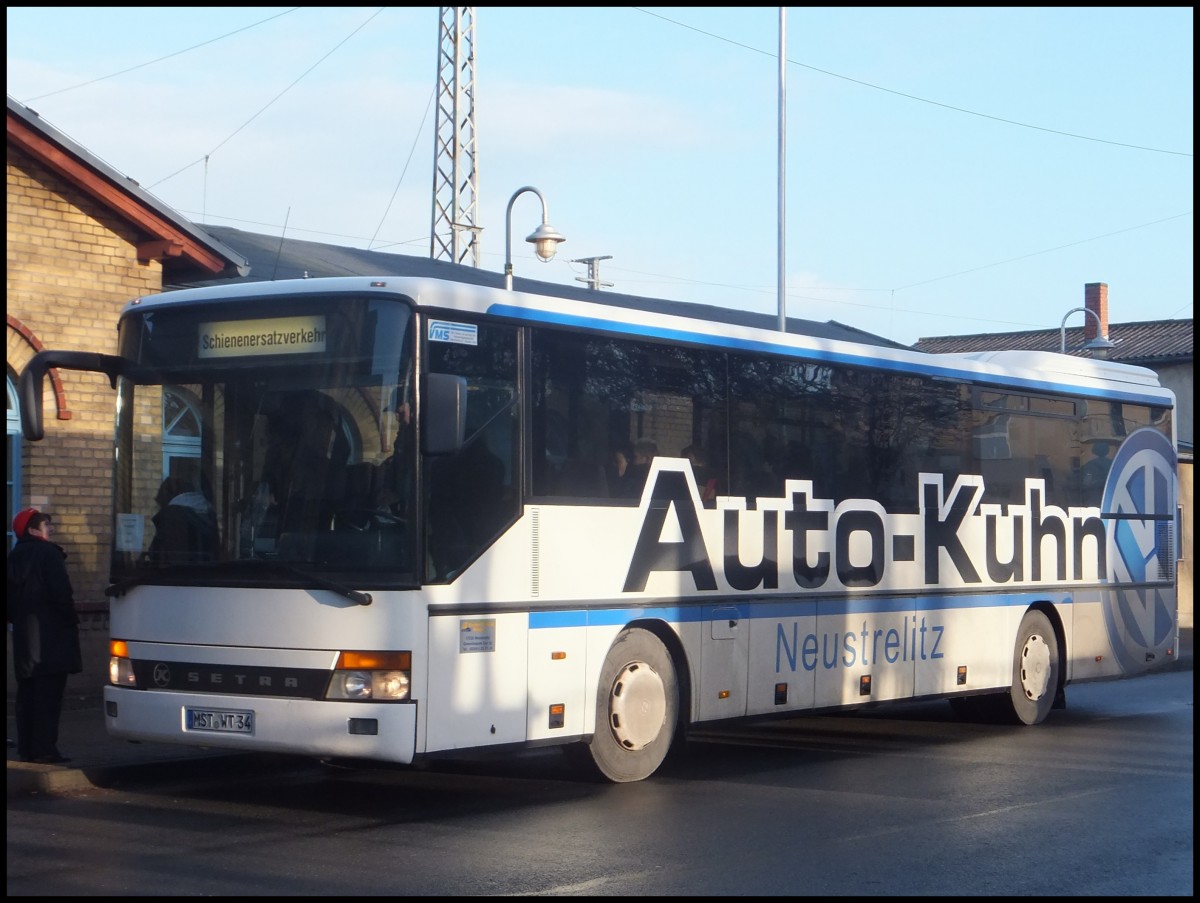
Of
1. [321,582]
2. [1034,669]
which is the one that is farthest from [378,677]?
[1034,669]

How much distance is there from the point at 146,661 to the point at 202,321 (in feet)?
6.99

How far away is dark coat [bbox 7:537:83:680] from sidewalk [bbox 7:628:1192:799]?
674 mm

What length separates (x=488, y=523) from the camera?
10.0 metres

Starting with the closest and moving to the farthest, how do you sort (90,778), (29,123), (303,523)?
(303,523)
(90,778)
(29,123)

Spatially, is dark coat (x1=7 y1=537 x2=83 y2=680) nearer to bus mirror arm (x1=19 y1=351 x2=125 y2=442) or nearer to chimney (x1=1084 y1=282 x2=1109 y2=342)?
bus mirror arm (x1=19 y1=351 x2=125 y2=442)

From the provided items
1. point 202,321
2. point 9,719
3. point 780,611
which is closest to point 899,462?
point 780,611

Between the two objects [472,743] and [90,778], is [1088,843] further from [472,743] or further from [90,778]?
[90,778]

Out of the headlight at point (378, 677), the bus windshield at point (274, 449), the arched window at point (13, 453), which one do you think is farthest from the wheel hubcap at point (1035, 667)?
the arched window at point (13, 453)

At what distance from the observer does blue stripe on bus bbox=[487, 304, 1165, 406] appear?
10.6 m

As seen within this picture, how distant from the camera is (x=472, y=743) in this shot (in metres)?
9.81

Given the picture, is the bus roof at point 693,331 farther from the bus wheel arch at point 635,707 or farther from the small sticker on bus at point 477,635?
the bus wheel arch at point 635,707

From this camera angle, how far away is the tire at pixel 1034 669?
49.8 ft

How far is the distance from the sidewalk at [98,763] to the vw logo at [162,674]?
48 centimetres

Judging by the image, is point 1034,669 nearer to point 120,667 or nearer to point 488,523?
point 488,523
